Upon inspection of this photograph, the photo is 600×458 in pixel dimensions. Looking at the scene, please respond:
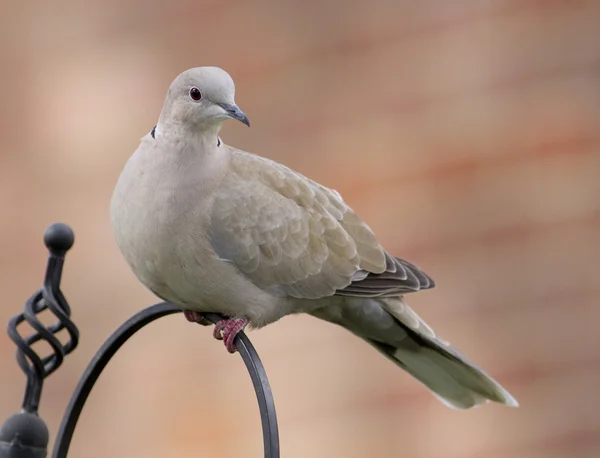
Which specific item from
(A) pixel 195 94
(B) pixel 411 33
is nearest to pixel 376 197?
(B) pixel 411 33

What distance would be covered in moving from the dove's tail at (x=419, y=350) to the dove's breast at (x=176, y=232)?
21.5 inches

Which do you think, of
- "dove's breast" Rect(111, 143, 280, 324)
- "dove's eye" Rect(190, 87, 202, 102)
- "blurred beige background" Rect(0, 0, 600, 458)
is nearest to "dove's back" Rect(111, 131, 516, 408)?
"dove's breast" Rect(111, 143, 280, 324)

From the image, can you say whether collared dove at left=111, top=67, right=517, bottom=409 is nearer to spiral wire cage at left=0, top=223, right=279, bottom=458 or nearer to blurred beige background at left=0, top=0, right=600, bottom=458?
spiral wire cage at left=0, top=223, right=279, bottom=458

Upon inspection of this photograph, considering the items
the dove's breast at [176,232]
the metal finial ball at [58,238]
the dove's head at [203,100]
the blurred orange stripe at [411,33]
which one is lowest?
the metal finial ball at [58,238]

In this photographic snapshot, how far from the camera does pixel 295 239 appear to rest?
3.00 meters

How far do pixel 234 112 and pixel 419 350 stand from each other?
1120 mm

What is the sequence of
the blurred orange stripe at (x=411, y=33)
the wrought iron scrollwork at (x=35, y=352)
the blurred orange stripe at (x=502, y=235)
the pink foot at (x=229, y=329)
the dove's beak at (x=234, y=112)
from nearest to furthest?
the wrought iron scrollwork at (x=35, y=352)
the dove's beak at (x=234, y=112)
the pink foot at (x=229, y=329)
the blurred orange stripe at (x=502, y=235)
the blurred orange stripe at (x=411, y=33)

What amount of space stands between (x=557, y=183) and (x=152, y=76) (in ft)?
6.35

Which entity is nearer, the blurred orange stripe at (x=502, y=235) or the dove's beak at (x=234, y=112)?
the dove's beak at (x=234, y=112)

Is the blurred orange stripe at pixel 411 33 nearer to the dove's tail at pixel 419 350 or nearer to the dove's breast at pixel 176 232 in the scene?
the dove's tail at pixel 419 350

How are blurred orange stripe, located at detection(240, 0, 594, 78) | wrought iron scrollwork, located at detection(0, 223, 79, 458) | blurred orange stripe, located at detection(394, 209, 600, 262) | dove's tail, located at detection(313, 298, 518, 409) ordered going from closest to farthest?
wrought iron scrollwork, located at detection(0, 223, 79, 458), dove's tail, located at detection(313, 298, 518, 409), blurred orange stripe, located at detection(394, 209, 600, 262), blurred orange stripe, located at detection(240, 0, 594, 78)

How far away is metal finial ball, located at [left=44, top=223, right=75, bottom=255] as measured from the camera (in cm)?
232

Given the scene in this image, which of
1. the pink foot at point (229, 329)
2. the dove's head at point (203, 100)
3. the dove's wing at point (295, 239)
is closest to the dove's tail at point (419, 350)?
the dove's wing at point (295, 239)

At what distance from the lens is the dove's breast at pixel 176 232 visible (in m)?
2.65
